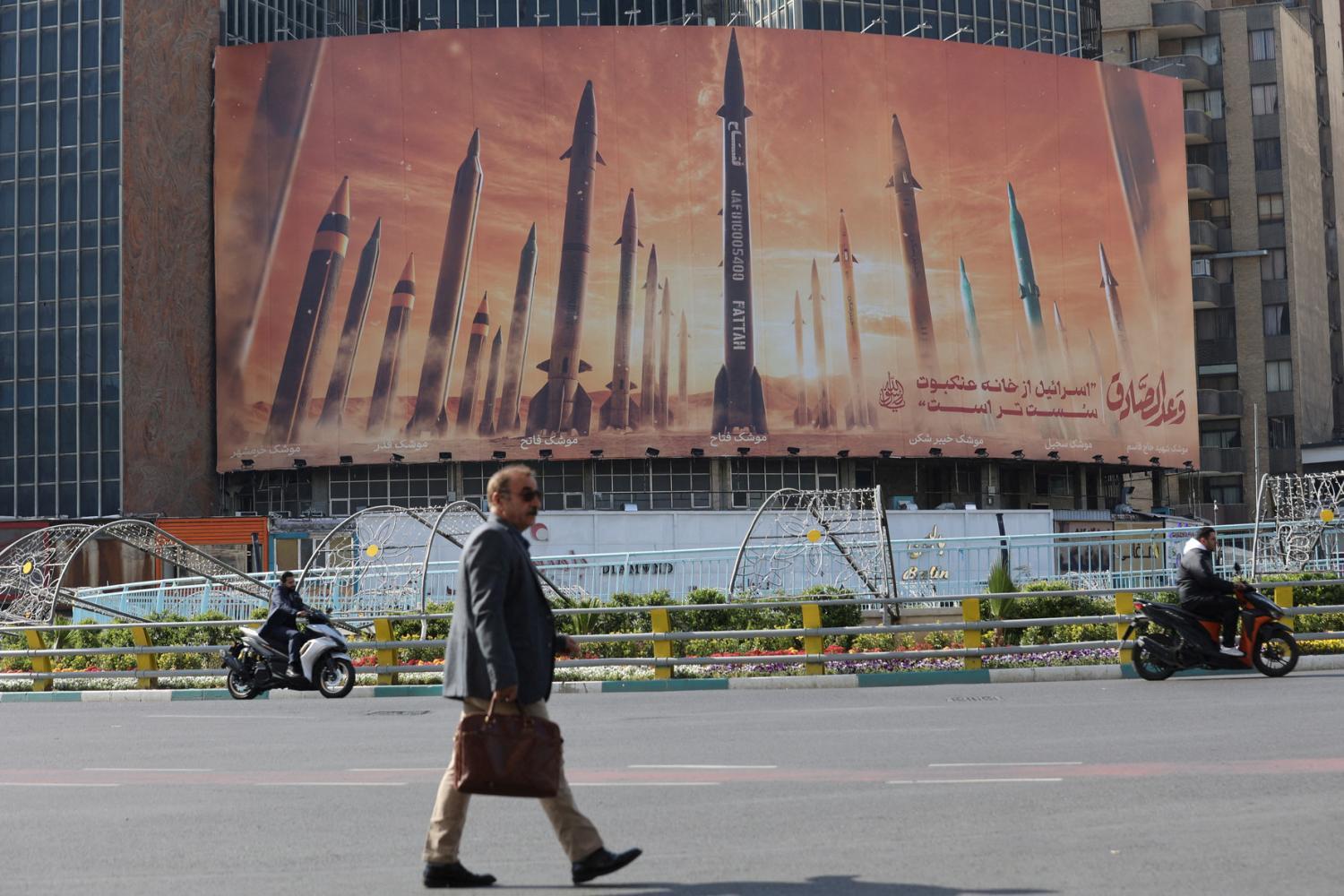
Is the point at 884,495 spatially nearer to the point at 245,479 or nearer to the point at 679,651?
the point at 245,479

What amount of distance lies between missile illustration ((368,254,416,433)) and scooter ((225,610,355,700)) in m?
42.3

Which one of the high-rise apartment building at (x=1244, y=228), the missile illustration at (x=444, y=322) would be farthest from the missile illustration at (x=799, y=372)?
the high-rise apartment building at (x=1244, y=228)

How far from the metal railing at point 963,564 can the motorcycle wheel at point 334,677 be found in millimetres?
4826

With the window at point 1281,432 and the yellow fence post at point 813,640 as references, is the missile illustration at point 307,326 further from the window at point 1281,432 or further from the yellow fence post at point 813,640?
the yellow fence post at point 813,640

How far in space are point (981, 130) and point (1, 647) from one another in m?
46.9

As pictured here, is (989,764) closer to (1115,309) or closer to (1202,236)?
(1115,309)

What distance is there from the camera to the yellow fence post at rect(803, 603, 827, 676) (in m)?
21.5

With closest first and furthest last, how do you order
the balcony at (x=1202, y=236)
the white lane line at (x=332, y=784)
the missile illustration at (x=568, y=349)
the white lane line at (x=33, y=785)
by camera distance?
the white lane line at (x=332, y=784) → the white lane line at (x=33, y=785) → the missile illustration at (x=568, y=349) → the balcony at (x=1202, y=236)

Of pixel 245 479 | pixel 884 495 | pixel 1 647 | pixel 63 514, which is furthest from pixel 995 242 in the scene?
pixel 1 647

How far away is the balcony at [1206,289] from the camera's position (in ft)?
269

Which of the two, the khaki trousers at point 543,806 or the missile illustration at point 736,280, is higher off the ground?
the missile illustration at point 736,280

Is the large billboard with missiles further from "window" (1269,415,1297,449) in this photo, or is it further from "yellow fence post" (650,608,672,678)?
"yellow fence post" (650,608,672,678)

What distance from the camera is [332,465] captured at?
65875mm

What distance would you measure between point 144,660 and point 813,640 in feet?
34.2
